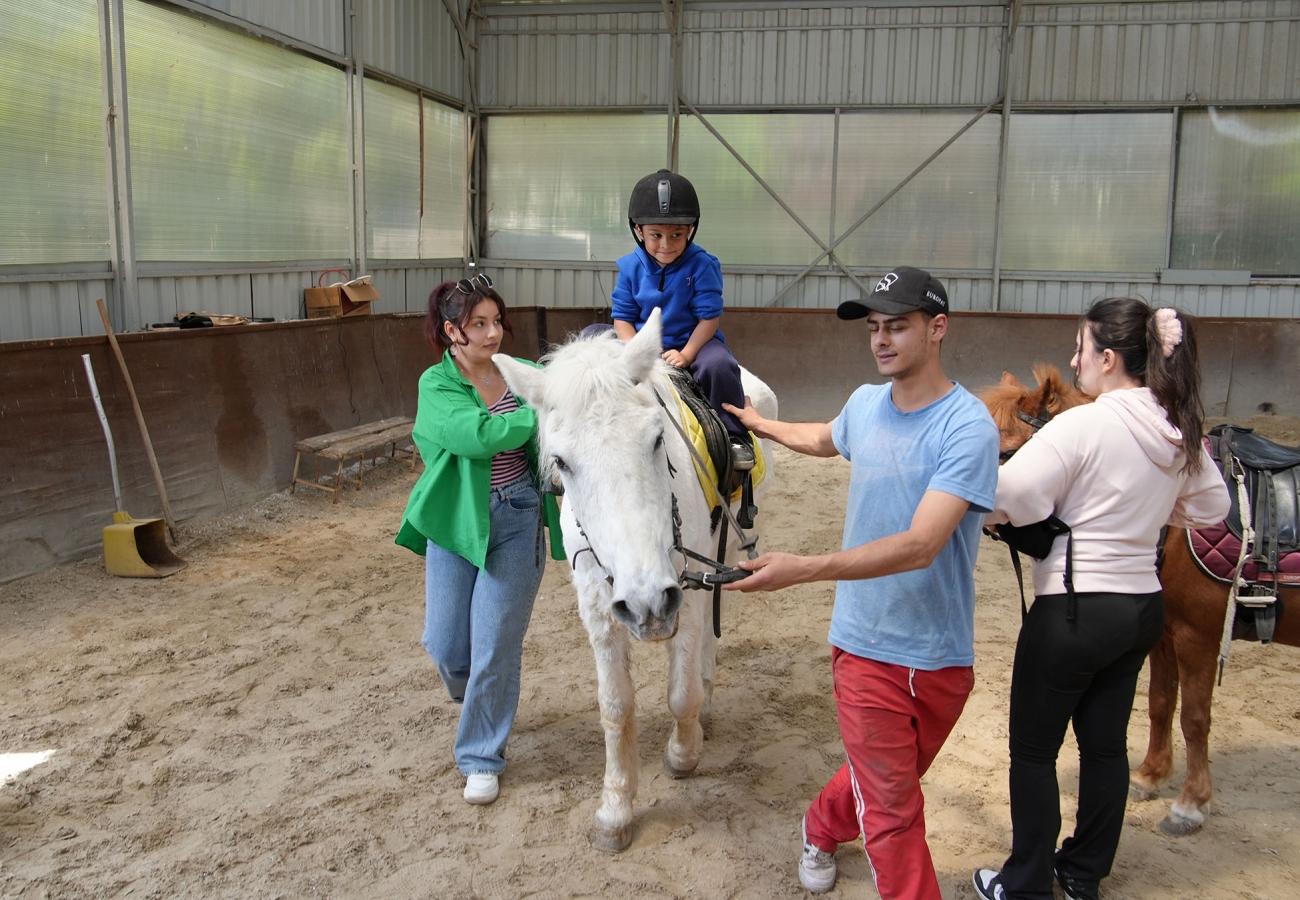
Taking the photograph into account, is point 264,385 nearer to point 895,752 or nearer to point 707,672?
point 707,672

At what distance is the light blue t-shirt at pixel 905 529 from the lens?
2.07 metres

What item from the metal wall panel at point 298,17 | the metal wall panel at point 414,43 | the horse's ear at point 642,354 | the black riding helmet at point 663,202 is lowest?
the horse's ear at point 642,354

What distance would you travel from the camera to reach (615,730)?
2912 millimetres

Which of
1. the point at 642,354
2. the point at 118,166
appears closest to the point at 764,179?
the point at 118,166

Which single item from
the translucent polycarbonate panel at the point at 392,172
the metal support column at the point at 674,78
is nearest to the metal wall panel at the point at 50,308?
the translucent polycarbonate panel at the point at 392,172

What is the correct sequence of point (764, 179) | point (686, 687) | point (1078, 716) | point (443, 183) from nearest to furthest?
point (1078, 716)
point (686, 687)
point (443, 183)
point (764, 179)

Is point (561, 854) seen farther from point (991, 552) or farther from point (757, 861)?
point (991, 552)

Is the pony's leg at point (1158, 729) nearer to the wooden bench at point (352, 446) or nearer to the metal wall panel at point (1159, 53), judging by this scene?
the wooden bench at point (352, 446)

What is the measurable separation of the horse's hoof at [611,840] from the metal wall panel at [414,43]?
8.58 metres

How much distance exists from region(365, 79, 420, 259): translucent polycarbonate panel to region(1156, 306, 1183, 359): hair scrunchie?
8.63 metres

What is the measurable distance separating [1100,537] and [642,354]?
48.1 inches

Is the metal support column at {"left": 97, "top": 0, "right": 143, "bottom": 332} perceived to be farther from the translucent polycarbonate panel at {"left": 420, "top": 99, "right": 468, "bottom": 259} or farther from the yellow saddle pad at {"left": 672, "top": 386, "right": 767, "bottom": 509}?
the yellow saddle pad at {"left": 672, "top": 386, "right": 767, "bottom": 509}

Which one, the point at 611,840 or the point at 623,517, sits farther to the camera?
the point at 611,840

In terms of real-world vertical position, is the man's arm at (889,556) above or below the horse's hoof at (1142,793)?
above
